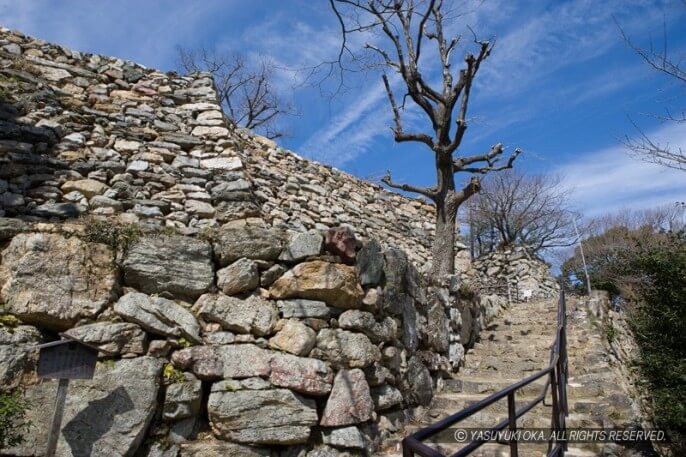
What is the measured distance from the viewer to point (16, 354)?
3.09m

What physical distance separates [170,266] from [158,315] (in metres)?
0.45

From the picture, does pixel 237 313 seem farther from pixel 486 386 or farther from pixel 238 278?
pixel 486 386

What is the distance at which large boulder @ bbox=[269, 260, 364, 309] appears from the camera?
4051 mm

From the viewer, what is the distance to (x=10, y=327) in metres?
3.18

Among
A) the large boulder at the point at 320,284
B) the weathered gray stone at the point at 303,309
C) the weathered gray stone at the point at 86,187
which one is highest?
the weathered gray stone at the point at 86,187

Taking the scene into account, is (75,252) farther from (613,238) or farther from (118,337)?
(613,238)

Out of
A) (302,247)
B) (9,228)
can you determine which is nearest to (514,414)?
(302,247)

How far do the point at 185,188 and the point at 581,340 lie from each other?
20.7 ft

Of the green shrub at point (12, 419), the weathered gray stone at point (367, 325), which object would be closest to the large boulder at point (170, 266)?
the green shrub at point (12, 419)

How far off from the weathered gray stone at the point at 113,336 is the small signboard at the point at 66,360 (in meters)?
0.25

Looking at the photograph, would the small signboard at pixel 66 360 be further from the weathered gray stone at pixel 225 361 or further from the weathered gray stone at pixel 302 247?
the weathered gray stone at pixel 302 247

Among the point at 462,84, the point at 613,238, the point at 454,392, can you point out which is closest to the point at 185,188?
the point at 454,392

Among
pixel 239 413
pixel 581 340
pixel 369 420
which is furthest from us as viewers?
pixel 581 340

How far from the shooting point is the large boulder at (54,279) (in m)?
3.29
